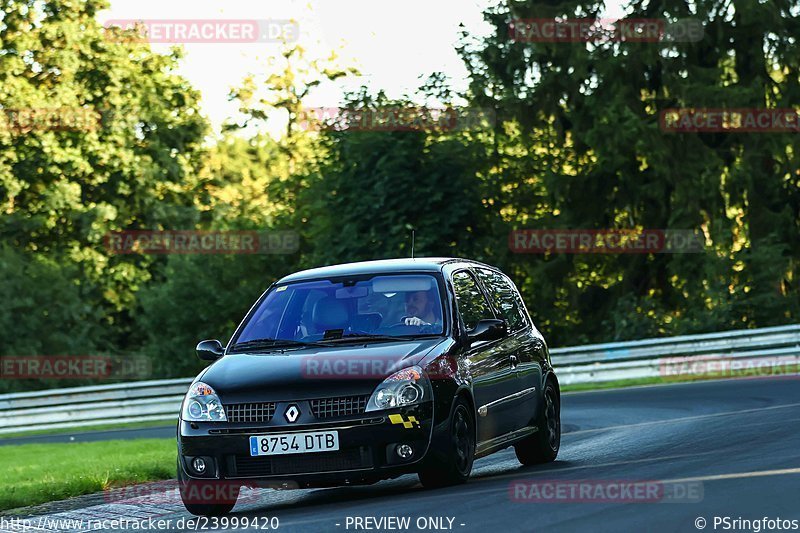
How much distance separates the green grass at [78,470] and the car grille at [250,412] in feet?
9.00

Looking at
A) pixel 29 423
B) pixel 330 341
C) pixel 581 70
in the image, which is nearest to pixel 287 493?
pixel 330 341

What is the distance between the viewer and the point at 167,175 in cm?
5150

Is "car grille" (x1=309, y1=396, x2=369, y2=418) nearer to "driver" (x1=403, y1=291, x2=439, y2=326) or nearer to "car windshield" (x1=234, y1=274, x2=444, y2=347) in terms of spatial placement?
"car windshield" (x1=234, y1=274, x2=444, y2=347)

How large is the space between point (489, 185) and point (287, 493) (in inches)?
1268

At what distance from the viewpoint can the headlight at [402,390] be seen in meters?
9.91

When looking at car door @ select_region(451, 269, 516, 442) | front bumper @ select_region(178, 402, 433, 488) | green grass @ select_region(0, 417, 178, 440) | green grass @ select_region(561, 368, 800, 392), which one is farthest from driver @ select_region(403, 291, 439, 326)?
green grass @ select_region(0, 417, 178, 440)

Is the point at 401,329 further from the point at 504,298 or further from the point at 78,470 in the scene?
the point at 78,470

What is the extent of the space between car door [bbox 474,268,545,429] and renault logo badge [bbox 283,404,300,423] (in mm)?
2300

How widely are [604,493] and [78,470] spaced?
8330 millimetres

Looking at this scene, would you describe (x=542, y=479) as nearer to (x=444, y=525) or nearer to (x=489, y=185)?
(x=444, y=525)

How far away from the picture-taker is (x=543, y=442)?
1240 cm

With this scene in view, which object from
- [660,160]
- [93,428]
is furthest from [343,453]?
[660,160]

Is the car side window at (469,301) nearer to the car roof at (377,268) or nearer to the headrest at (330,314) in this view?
the car roof at (377,268)

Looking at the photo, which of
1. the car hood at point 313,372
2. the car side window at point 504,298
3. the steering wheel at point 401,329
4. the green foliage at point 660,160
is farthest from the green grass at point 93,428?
the car hood at point 313,372
